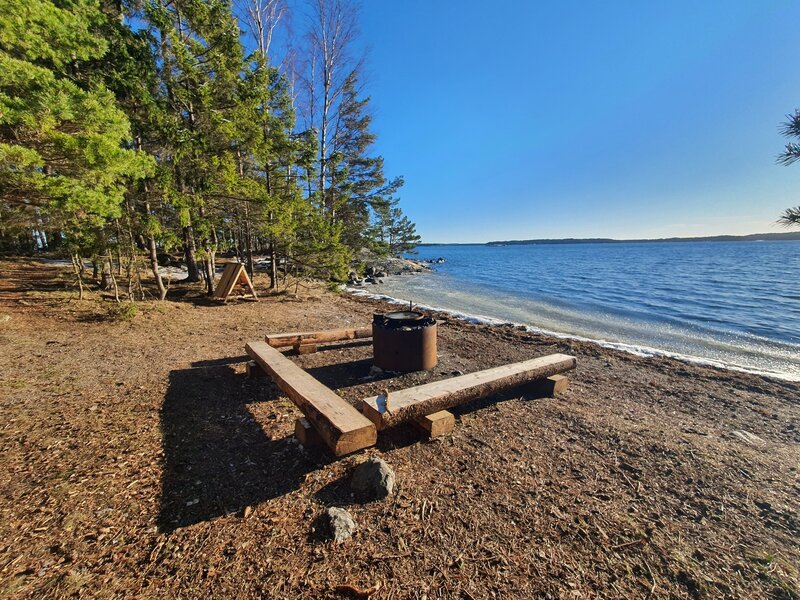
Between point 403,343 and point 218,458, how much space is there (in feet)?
9.53

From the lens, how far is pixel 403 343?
5.20 metres

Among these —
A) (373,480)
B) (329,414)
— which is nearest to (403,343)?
(329,414)

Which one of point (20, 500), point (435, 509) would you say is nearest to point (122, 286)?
point (20, 500)

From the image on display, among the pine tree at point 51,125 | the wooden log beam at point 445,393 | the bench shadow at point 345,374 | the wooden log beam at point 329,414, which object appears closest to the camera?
the wooden log beam at point 329,414

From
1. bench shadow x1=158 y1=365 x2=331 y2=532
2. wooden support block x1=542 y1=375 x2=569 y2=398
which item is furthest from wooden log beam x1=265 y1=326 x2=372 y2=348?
wooden support block x1=542 y1=375 x2=569 y2=398

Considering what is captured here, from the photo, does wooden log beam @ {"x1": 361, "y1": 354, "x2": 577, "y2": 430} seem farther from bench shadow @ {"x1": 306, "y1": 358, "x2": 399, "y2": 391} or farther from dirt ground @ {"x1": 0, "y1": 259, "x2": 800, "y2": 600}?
bench shadow @ {"x1": 306, "y1": 358, "x2": 399, "y2": 391}

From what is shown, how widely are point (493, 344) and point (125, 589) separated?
275 inches

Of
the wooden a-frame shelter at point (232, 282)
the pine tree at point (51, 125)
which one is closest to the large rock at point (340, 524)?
the pine tree at point (51, 125)

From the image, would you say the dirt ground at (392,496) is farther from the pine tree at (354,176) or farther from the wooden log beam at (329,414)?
the pine tree at (354,176)

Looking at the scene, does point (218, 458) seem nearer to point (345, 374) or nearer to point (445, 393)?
point (445, 393)

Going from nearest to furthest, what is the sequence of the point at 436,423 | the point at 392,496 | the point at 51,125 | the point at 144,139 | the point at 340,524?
the point at 340,524
the point at 392,496
the point at 436,423
the point at 51,125
the point at 144,139

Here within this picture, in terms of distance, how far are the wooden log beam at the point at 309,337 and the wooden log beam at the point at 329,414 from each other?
72.3 inches

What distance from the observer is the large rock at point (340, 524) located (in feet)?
7.41

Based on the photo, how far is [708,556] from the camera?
224 centimetres
